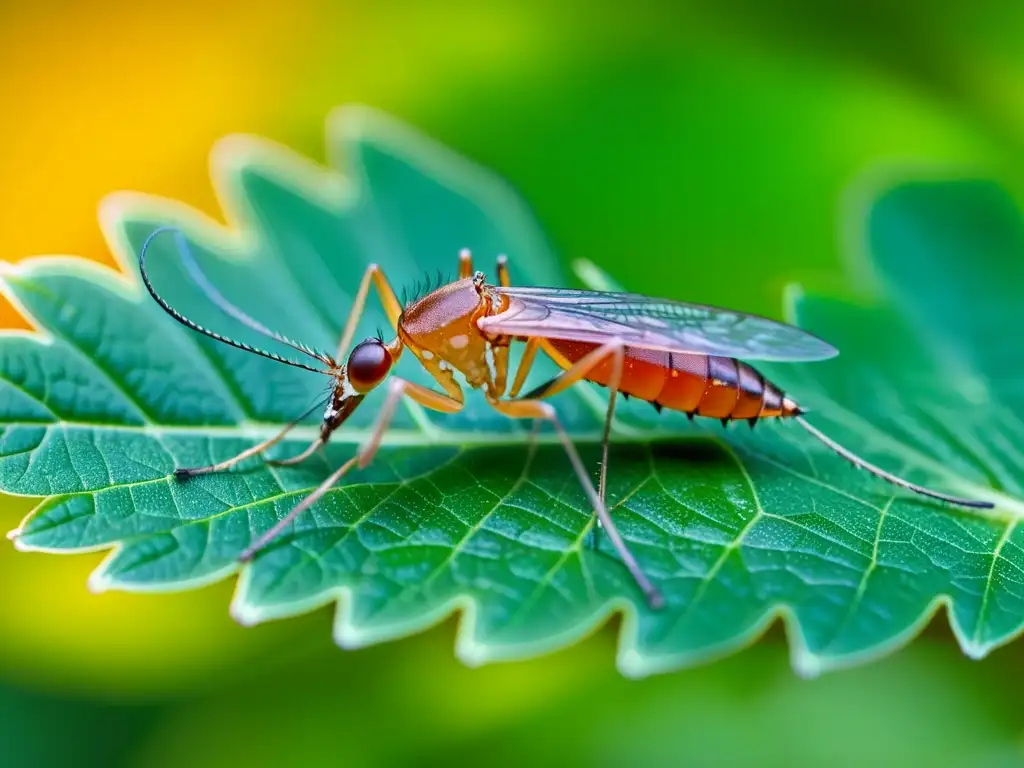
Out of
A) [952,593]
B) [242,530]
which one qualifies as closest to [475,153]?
[242,530]

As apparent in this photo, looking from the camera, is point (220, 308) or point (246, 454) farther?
point (220, 308)

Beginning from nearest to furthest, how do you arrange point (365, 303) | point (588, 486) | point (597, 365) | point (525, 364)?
point (588, 486)
point (597, 365)
point (525, 364)
point (365, 303)

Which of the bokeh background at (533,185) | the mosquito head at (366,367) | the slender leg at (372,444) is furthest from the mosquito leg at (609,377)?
the bokeh background at (533,185)

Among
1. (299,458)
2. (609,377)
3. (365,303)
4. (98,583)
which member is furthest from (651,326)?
(98,583)

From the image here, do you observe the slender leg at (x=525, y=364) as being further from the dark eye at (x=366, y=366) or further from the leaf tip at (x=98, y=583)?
the leaf tip at (x=98, y=583)

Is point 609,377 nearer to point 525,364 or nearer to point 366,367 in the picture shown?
point 525,364

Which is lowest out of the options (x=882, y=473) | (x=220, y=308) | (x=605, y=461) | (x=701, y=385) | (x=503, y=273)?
(x=882, y=473)
